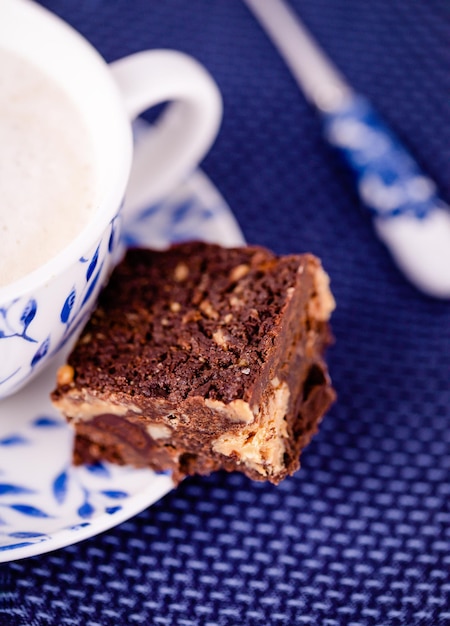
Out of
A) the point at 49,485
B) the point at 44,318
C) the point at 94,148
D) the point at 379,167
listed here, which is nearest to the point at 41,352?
the point at 44,318

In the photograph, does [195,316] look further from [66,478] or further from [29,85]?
[29,85]

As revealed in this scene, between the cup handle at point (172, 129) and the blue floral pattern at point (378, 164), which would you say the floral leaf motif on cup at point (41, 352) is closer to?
the cup handle at point (172, 129)

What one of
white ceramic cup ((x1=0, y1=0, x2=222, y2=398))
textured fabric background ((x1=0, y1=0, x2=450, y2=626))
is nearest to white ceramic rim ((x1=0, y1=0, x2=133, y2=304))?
white ceramic cup ((x1=0, y1=0, x2=222, y2=398))

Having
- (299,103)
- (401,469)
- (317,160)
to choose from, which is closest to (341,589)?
(401,469)

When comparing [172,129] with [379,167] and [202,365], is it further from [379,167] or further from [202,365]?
[202,365]

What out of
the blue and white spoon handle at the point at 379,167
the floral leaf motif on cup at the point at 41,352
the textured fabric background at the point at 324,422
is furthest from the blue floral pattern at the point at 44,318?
the blue and white spoon handle at the point at 379,167

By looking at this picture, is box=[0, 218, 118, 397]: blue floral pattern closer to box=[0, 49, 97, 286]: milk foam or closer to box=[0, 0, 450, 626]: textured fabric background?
box=[0, 49, 97, 286]: milk foam
